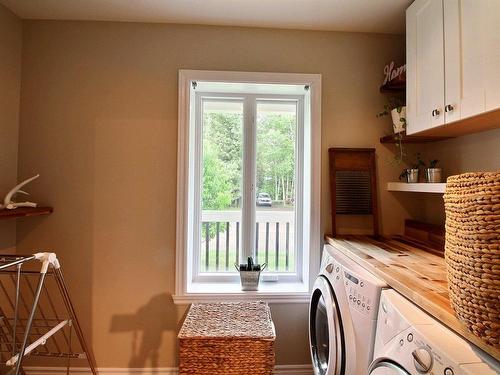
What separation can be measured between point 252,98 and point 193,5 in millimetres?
719

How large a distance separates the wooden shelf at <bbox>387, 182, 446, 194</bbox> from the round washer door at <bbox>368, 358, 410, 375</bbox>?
0.95m

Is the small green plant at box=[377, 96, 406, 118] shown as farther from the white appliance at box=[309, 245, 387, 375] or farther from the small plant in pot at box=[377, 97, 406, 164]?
the white appliance at box=[309, 245, 387, 375]

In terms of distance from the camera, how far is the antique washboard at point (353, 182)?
198 centimetres

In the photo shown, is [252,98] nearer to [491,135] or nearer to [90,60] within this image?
[90,60]

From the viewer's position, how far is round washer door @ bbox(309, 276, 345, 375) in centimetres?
129

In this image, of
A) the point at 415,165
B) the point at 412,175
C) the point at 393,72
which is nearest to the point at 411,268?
the point at 412,175

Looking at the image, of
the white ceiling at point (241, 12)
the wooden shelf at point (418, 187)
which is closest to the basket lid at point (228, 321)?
the wooden shelf at point (418, 187)

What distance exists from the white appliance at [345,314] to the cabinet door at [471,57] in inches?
33.2

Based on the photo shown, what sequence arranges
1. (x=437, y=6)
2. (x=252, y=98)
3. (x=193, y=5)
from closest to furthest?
1. (x=437, y=6)
2. (x=193, y=5)
3. (x=252, y=98)

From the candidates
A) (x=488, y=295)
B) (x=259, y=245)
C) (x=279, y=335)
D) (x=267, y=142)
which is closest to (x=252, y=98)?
(x=267, y=142)

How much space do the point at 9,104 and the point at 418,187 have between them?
2631 mm

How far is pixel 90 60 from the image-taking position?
6.35 ft

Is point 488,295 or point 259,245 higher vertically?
point 488,295

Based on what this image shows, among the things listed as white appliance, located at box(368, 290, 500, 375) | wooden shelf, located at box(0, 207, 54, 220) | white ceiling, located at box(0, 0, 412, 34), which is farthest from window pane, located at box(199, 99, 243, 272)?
white appliance, located at box(368, 290, 500, 375)
